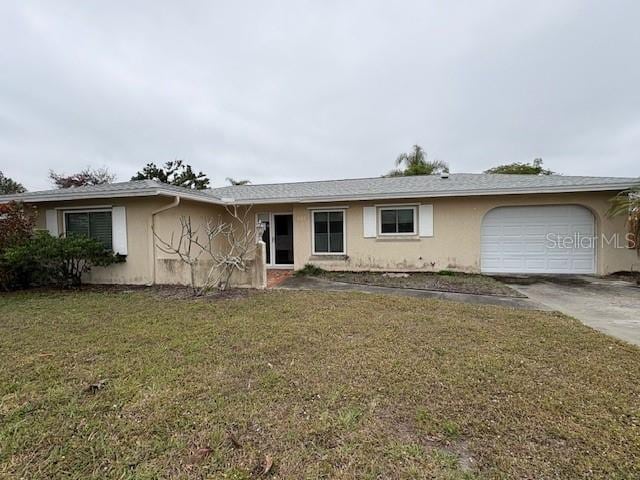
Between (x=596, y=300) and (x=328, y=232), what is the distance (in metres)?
7.10

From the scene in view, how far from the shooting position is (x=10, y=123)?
15.5m

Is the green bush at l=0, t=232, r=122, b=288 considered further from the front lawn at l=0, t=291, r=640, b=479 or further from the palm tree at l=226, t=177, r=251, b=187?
the palm tree at l=226, t=177, r=251, b=187

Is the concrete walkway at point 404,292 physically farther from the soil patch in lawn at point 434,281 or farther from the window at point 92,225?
the window at point 92,225

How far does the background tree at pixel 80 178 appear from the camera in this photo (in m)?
23.7

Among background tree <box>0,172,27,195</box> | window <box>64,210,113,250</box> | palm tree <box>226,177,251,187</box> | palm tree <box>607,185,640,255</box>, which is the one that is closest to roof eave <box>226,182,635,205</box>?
palm tree <box>607,185,640,255</box>

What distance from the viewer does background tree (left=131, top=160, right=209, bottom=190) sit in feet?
100

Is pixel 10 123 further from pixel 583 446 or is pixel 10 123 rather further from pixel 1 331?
pixel 583 446

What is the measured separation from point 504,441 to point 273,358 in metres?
2.33

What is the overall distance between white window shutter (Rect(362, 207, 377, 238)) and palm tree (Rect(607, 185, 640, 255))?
6.63m

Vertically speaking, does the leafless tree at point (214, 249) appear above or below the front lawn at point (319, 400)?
above

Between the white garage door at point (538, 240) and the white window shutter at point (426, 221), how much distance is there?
66.2 inches

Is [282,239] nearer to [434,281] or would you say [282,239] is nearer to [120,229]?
[120,229]

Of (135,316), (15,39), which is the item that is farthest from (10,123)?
(135,316)

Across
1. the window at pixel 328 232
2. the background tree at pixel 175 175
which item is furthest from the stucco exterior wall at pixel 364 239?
the background tree at pixel 175 175
